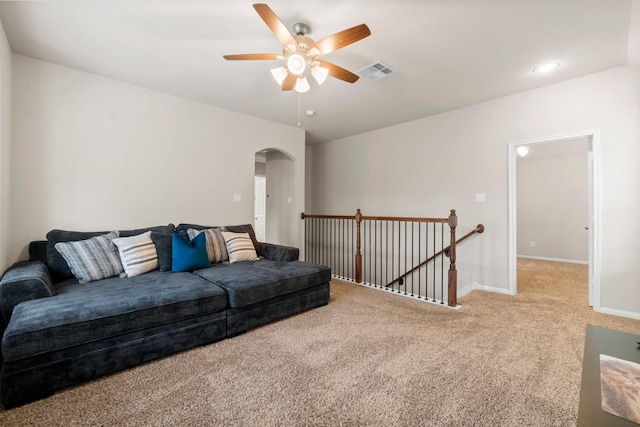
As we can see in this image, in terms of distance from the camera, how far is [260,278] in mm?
2516

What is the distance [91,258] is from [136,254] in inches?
12.9

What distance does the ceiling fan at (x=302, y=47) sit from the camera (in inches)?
69.1

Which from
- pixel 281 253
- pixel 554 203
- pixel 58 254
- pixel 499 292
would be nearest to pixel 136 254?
pixel 58 254

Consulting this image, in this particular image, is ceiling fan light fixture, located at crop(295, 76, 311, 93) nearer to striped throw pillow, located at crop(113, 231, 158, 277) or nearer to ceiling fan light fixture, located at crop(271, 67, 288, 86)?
ceiling fan light fixture, located at crop(271, 67, 288, 86)

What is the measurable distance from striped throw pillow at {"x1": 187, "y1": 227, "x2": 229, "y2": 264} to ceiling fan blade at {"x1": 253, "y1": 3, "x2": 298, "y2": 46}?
2118 millimetres

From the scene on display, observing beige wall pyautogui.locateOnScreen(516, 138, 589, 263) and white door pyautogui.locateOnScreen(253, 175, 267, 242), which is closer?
beige wall pyautogui.locateOnScreen(516, 138, 589, 263)

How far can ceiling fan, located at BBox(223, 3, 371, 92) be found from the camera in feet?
5.75

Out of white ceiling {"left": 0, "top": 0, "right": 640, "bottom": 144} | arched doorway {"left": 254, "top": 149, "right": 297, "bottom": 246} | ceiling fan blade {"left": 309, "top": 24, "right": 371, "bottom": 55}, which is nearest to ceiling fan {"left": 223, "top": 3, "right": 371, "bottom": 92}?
ceiling fan blade {"left": 309, "top": 24, "right": 371, "bottom": 55}

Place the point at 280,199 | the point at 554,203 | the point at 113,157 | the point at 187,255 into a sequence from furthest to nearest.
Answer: the point at 554,203 < the point at 280,199 < the point at 113,157 < the point at 187,255

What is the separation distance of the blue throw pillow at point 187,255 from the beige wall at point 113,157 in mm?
844

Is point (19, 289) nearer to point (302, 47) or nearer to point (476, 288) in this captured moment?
point (302, 47)

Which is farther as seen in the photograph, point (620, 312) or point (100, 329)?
point (620, 312)

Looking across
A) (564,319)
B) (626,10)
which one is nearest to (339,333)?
(564,319)

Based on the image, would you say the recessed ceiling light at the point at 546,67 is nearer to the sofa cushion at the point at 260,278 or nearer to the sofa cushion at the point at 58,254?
the sofa cushion at the point at 260,278
